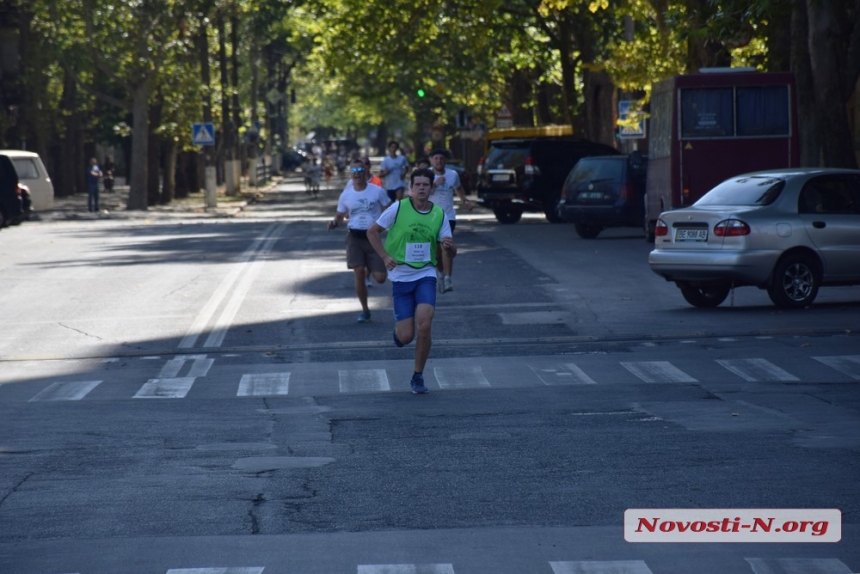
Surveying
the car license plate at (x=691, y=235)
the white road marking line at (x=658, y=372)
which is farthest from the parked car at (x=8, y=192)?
the white road marking line at (x=658, y=372)

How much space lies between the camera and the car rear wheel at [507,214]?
38.4 m

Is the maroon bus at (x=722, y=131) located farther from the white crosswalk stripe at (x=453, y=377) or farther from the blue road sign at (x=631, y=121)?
the white crosswalk stripe at (x=453, y=377)

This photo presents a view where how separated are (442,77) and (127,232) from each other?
29.7 m

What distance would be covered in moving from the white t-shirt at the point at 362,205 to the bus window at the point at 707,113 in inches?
403

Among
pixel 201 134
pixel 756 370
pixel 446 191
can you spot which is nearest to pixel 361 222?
pixel 446 191

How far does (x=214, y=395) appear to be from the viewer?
12.0 meters

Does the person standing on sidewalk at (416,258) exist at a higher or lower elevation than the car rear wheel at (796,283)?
higher

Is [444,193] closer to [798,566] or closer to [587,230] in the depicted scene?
[587,230]

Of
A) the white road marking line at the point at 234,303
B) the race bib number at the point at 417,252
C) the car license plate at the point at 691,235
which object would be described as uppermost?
the race bib number at the point at 417,252

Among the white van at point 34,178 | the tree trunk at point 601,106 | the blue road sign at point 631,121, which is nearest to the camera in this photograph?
the blue road sign at point 631,121

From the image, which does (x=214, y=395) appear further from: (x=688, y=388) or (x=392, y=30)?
(x=392, y=30)

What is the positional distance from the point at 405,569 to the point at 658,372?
6.75 meters

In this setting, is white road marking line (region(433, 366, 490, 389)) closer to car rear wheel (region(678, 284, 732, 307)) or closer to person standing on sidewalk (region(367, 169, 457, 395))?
person standing on sidewalk (region(367, 169, 457, 395))

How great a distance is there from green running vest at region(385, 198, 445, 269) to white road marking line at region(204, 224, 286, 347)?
375cm
